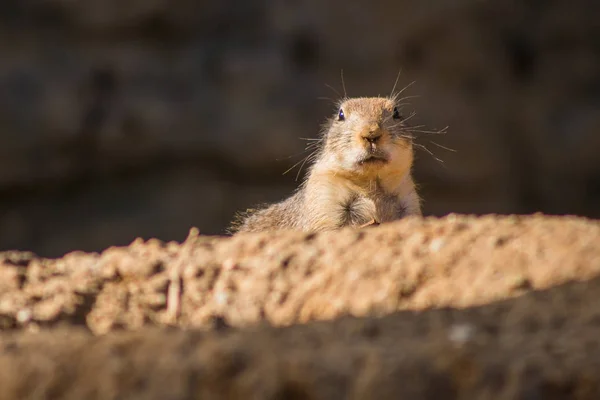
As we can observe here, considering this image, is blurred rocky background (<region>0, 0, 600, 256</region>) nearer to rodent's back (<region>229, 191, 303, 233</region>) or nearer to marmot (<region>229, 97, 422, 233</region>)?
rodent's back (<region>229, 191, 303, 233</region>)

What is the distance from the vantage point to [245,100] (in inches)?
460

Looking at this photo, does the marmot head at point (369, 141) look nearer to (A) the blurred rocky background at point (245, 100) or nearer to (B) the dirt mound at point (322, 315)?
(B) the dirt mound at point (322, 315)

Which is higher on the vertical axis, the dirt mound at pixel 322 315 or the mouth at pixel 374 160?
the mouth at pixel 374 160

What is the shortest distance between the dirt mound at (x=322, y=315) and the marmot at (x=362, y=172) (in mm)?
2223

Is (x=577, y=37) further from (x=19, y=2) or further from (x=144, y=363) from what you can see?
(x=144, y=363)

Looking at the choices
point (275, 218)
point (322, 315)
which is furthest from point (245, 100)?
point (322, 315)

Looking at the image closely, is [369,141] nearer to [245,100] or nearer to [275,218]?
[275,218]

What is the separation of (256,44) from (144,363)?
30.2 feet

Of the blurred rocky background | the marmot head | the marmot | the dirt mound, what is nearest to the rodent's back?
the marmot

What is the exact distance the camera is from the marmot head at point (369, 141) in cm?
690

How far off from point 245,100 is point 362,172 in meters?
4.89

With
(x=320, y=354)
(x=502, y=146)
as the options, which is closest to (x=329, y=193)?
(x=320, y=354)

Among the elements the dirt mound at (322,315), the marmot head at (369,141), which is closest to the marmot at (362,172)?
the marmot head at (369,141)

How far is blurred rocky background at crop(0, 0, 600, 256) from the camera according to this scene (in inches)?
452
